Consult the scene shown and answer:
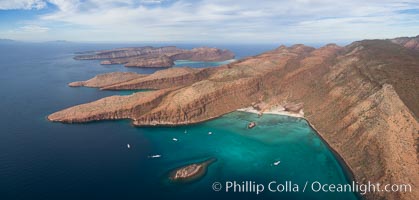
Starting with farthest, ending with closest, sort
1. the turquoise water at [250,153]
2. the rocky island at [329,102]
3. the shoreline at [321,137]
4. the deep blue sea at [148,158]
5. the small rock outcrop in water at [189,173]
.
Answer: the rocky island at [329,102], the shoreline at [321,137], the small rock outcrop in water at [189,173], the turquoise water at [250,153], the deep blue sea at [148,158]

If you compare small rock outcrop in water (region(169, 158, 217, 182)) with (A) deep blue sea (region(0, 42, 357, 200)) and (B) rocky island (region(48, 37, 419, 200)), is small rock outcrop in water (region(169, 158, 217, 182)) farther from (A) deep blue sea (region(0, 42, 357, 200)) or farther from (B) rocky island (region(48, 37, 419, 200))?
(B) rocky island (region(48, 37, 419, 200))

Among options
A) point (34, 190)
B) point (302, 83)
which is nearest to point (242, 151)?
point (34, 190)

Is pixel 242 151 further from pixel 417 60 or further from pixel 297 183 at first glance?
pixel 417 60

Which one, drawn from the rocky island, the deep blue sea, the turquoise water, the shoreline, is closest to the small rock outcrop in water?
the deep blue sea

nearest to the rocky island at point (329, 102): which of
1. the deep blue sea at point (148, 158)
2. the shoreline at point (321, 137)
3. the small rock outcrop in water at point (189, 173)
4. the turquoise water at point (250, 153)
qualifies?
the shoreline at point (321, 137)

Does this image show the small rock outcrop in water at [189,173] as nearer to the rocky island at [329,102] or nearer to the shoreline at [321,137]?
the shoreline at [321,137]

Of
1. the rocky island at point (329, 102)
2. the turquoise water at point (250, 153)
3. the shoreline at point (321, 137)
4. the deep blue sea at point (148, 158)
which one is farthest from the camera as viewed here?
the rocky island at point (329, 102)

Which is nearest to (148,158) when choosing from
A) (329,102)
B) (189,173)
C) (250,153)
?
(189,173)
